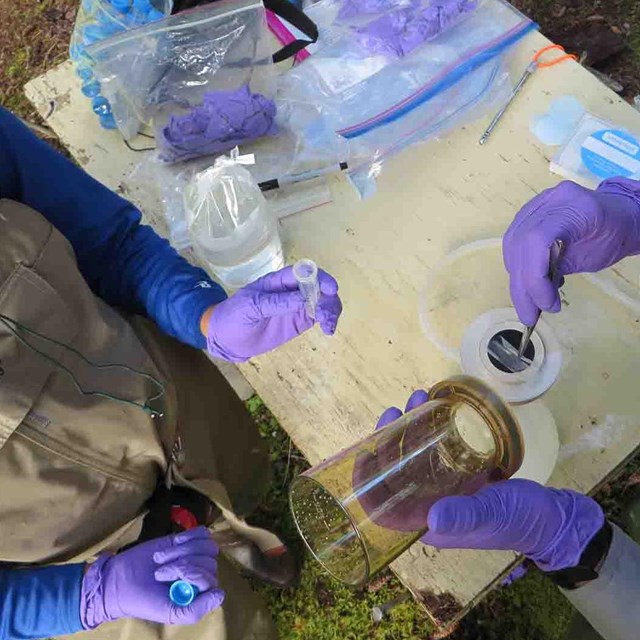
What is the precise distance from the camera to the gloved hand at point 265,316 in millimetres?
931

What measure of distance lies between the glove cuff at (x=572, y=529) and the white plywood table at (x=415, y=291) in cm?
5

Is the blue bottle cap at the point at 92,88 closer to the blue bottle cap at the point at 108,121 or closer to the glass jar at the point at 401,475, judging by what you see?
the blue bottle cap at the point at 108,121

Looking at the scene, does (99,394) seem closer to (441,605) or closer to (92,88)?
(441,605)

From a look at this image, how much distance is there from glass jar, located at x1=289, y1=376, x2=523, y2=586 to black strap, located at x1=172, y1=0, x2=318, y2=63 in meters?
0.76

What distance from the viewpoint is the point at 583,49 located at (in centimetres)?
191

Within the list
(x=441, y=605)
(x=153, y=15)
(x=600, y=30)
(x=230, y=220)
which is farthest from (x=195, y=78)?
(x=600, y=30)

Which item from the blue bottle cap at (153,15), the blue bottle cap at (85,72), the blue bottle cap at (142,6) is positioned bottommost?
the blue bottle cap at (85,72)

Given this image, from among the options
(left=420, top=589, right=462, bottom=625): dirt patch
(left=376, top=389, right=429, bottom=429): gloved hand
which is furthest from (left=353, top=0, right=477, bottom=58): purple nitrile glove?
(left=420, top=589, right=462, bottom=625): dirt patch

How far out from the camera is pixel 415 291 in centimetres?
114

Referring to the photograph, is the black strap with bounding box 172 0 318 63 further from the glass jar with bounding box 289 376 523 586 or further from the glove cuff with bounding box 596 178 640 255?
the glass jar with bounding box 289 376 523 586

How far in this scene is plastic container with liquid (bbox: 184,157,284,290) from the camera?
1116 mm

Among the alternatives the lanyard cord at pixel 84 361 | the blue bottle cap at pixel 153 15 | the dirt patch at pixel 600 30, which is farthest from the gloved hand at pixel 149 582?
the dirt patch at pixel 600 30

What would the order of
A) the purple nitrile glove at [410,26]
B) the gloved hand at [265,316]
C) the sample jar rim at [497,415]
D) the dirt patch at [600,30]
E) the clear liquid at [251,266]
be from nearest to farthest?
1. the sample jar rim at [497,415]
2. the gloved hand at [265,316]
3. the clear liquid at [251,266]
4. the purple nitrile glove at [410,26]
5. the dirt patch at [600,30]

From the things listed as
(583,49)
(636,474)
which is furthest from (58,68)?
(636,474)
